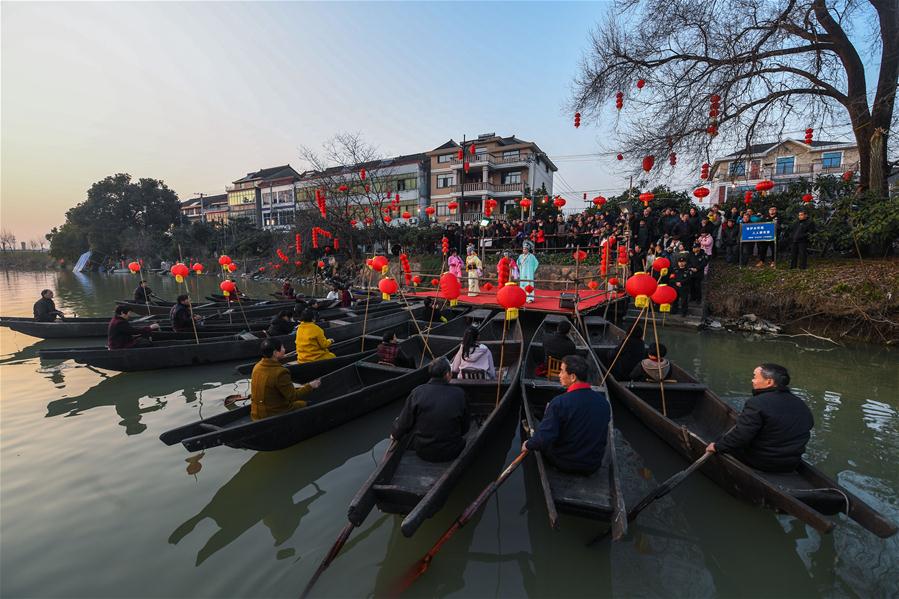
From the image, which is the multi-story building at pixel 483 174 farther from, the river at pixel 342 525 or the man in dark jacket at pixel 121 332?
the river at pixel 342 525

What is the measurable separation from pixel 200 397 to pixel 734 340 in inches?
513

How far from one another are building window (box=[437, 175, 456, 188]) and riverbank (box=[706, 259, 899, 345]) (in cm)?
2355

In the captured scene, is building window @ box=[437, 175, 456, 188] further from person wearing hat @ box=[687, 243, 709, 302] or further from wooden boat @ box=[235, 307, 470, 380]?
person wearing hat @ box=[687, 243, 709, 302]

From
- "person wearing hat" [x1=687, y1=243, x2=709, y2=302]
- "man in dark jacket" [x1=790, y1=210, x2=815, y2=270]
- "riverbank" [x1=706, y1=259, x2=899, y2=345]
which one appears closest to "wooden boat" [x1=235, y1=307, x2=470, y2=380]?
"person wearing hat" [x1=687, y1=243, x2=709, y2=302]

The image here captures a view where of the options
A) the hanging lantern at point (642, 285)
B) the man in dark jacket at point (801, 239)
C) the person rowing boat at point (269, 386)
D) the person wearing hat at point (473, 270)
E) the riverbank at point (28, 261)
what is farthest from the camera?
the riverbank at point (28, 261)

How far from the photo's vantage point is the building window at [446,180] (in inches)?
1271

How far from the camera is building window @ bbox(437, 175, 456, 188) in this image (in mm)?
32281

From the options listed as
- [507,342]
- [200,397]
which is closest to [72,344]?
[200,397]

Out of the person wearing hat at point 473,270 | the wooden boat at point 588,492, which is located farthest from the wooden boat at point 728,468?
the person wearing hat at point 473,270

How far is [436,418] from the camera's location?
353 centimetres

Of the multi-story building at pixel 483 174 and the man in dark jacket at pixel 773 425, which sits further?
the multi-story building at pixel 483 174

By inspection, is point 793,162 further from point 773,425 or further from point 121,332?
point 121,332

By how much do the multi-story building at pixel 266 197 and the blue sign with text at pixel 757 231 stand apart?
38.8m

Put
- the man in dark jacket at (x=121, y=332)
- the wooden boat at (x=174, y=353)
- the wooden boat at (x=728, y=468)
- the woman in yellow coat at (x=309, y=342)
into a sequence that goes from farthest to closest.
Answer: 1. the man in dark jacket at (x=121, y=332)
2. the wooden boat at (x=174, y=353)
3. the woman in yellow coat at (x=309, y=342)
4. the wooden boat at (x=728, y=468)
